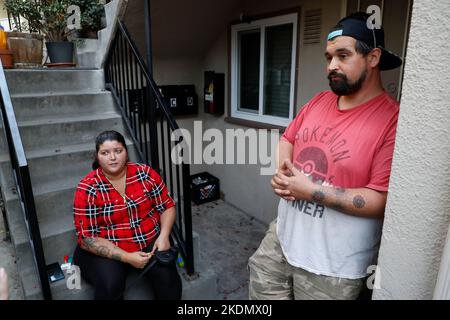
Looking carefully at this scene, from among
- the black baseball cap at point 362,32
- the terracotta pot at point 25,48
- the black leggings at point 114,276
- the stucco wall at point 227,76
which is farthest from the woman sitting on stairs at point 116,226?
the terracotta pot at point 25,48

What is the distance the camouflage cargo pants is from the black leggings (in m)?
0.58

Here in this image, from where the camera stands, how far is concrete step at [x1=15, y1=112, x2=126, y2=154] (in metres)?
2.43

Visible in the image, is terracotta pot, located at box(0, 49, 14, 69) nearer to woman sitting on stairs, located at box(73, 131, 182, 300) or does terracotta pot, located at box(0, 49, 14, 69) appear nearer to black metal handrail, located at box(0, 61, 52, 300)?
black metal handrail, located at box(0, 61, 52, 300)

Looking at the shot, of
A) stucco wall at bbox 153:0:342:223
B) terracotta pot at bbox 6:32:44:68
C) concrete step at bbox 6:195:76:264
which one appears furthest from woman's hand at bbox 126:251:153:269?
terracotta pot at bbox 6:32:44:68

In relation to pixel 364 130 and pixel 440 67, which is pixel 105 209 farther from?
pixel 440 67

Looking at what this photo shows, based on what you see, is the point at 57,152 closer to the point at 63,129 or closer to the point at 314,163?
the point at 63,129

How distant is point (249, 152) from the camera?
3.83m

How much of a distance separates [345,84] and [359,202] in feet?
1.41

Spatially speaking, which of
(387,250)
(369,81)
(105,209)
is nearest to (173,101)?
(105,209)

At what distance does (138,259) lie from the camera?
5.74 ft

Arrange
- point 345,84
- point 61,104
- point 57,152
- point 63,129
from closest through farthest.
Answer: point 345,84 → point 57,152 → point 63,129 → point 61,104

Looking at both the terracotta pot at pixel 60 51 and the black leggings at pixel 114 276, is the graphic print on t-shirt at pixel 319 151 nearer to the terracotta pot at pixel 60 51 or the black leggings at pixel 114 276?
the black leggings at pixel 114 276

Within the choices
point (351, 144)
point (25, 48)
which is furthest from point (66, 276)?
point (25, 48)

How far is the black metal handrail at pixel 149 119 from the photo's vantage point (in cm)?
210
